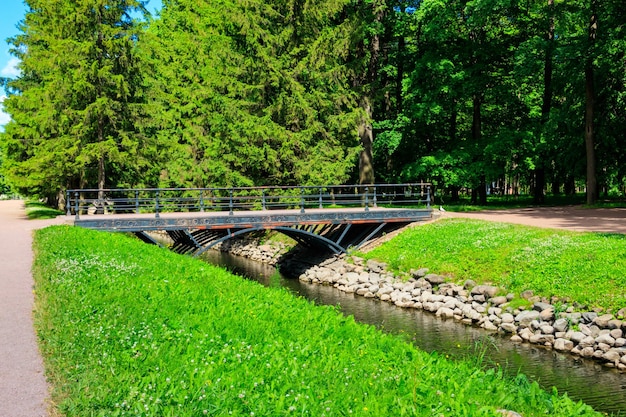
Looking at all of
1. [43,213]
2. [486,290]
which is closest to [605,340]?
[486,290]

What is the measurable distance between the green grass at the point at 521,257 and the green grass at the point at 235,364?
8067 millimetres

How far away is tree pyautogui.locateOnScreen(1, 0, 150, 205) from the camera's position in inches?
1133

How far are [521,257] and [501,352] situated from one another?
16.6ft

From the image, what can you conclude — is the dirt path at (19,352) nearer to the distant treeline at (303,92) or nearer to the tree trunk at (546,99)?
the distant treeline at (303,92)

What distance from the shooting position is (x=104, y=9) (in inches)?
1178

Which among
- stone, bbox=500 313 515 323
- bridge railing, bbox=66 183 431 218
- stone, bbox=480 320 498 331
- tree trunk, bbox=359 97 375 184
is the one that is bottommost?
stone, bbox=480 320 498 331

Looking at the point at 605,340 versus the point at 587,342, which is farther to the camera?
the point at 587,342

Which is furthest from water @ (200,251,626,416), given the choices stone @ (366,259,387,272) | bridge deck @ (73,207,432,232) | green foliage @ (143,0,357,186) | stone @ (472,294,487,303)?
green foliage @ (143,0,357,186)

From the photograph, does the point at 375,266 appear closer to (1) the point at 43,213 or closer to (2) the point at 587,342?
(2) the point at 587,342

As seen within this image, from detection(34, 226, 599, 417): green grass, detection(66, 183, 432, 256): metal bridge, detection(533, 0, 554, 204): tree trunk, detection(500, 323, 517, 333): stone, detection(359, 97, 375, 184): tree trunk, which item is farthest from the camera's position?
detection(533, 0, 554, 204): tree trunk

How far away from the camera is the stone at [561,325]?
12852mm

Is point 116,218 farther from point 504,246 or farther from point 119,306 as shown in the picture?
point 504,246

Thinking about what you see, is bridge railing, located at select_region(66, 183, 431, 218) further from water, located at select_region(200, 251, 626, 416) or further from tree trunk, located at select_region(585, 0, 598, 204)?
tree trunk, located at select_region(585, 0, 598, 204)

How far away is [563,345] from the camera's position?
12.4m
